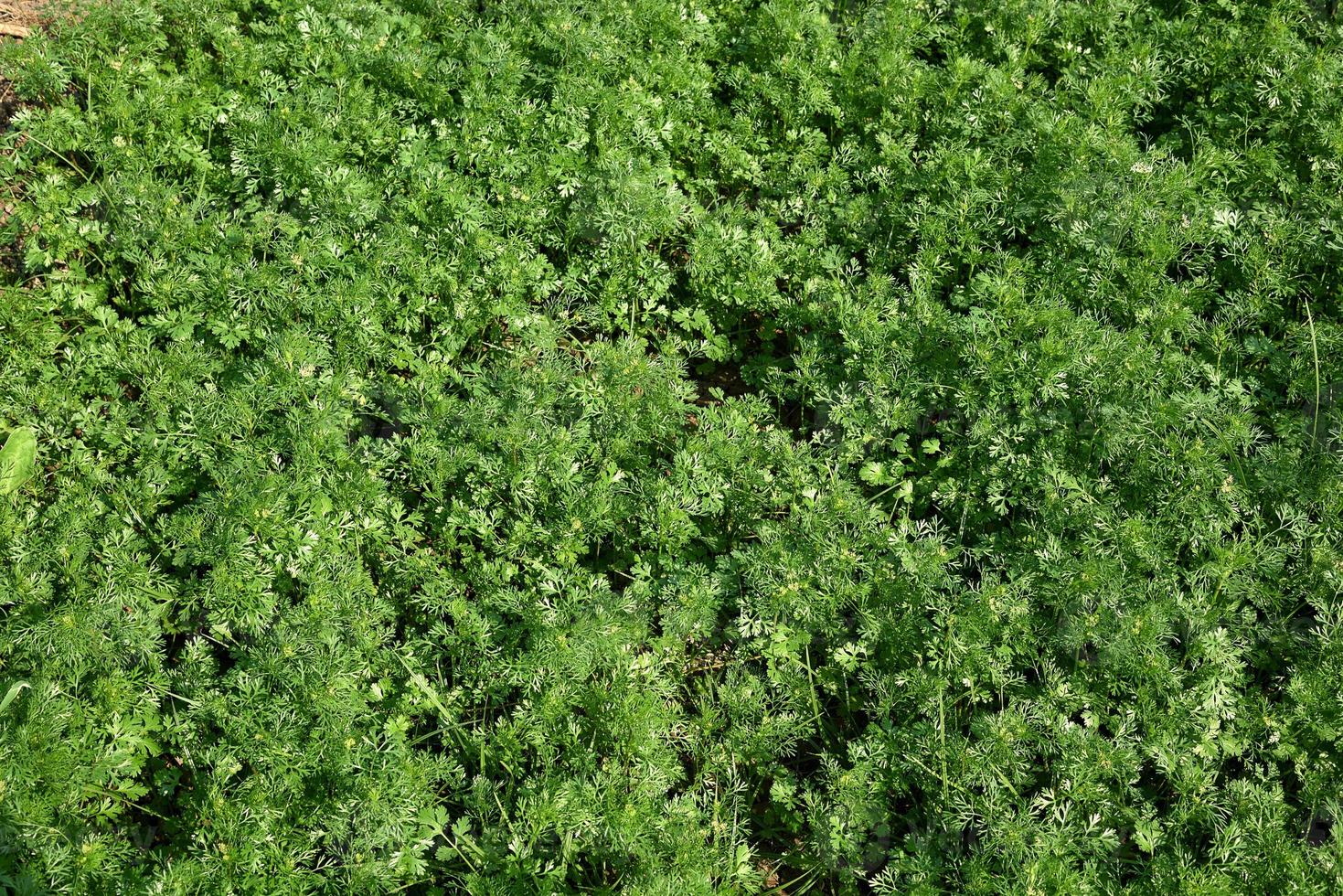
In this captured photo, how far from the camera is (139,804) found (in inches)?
167

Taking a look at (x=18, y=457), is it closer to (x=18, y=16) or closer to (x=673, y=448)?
(x=673, y=448)

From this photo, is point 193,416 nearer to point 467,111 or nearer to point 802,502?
point 467,111

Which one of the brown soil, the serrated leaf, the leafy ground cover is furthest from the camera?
the brown soil

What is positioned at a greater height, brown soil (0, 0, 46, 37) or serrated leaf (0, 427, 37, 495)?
brown soil (0, 0, 46, 37)

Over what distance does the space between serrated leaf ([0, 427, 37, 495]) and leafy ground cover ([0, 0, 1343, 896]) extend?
0.9 inches

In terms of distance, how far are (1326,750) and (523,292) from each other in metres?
3.80

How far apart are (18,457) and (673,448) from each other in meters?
2.73

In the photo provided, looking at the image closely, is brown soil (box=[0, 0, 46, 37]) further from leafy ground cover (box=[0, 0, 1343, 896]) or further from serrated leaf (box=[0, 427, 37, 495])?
serrated leaf (box=[0, 427, 37, 495])

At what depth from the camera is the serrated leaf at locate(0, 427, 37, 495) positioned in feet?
15.6

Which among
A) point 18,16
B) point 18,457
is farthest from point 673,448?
point 18,16

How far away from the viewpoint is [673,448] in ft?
16.7

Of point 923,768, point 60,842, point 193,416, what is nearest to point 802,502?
point 923,768

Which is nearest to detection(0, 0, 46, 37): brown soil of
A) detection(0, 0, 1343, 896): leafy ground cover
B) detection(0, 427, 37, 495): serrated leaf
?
detection(0, 0, 1343, 896): leafy ground cover

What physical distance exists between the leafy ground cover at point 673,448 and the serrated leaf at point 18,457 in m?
0.02
